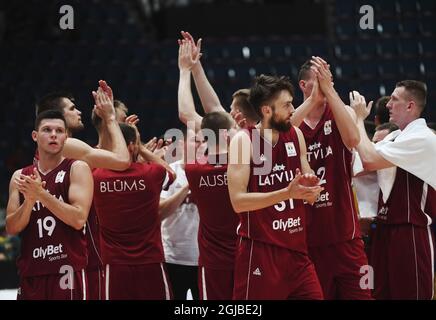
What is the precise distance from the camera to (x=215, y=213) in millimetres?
5598

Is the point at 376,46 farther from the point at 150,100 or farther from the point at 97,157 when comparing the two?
the point at 97,157

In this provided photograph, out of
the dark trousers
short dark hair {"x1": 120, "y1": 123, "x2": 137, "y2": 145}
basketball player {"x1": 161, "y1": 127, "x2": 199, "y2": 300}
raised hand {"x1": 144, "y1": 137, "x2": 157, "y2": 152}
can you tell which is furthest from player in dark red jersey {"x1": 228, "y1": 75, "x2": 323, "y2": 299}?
raised hand {"x1": 144, "y1": 137, "x2": 157, "y2": 152}

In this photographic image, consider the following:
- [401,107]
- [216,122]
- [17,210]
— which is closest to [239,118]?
[216,122]

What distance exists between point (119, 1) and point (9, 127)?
10.6 ft

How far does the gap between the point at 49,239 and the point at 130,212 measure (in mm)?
1115

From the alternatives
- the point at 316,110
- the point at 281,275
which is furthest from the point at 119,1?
the point at 281,275

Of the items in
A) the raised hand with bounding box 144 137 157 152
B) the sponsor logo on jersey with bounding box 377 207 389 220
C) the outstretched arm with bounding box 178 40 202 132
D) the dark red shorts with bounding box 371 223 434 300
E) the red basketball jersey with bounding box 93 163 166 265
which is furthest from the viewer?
the raised hand with bounding box 144 137 157 152

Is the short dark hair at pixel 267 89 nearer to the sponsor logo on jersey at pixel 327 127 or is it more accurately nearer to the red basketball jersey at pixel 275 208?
the red basketball jersey at pixel 275 208

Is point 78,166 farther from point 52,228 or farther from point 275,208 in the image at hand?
point 275,208

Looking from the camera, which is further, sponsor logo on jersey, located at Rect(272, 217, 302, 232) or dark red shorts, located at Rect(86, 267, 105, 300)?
dark red shorts, located at Rect(86, 267, 105, 300)

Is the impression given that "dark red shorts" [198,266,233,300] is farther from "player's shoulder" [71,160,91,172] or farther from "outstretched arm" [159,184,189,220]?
"player's shoulder" [71,160,91,172]

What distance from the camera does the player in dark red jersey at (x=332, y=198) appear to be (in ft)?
16.2

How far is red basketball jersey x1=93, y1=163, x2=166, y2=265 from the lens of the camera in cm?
576

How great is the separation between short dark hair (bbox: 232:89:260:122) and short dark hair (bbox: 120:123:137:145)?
0.81 meters
